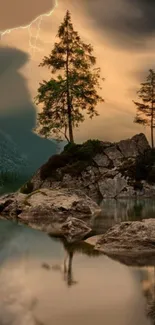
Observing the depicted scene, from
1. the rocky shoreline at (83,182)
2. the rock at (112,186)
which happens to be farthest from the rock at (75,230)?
the rock at (112,186)

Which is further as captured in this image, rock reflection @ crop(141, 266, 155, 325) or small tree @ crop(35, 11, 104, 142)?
small tree @ crop(35, 11, 104, 142)

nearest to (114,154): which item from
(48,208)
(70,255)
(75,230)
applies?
(48,208)

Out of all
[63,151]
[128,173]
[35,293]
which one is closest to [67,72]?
[63,151]

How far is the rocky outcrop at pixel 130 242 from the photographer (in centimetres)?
1138

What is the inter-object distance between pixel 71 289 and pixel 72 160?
36371 mm

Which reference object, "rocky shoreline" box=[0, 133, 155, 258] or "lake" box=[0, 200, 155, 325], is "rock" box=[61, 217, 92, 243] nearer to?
"lake" box=[0, 200, 155, 325]

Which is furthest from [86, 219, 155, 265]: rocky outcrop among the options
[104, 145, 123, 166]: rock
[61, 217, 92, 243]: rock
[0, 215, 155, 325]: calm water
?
[104, 145, 123, 166]: rock

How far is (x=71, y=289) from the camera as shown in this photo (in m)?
7.98

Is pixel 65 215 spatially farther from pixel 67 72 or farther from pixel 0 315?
pixel 67 72

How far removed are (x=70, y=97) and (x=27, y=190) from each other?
14508 mm

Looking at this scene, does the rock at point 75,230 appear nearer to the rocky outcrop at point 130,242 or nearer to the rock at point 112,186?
the rocky outcrop at point 130,242

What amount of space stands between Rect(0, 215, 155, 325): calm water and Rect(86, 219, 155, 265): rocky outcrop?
575 mm

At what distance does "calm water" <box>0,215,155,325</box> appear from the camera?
6.40 m

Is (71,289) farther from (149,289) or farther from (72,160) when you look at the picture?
(72,160)
